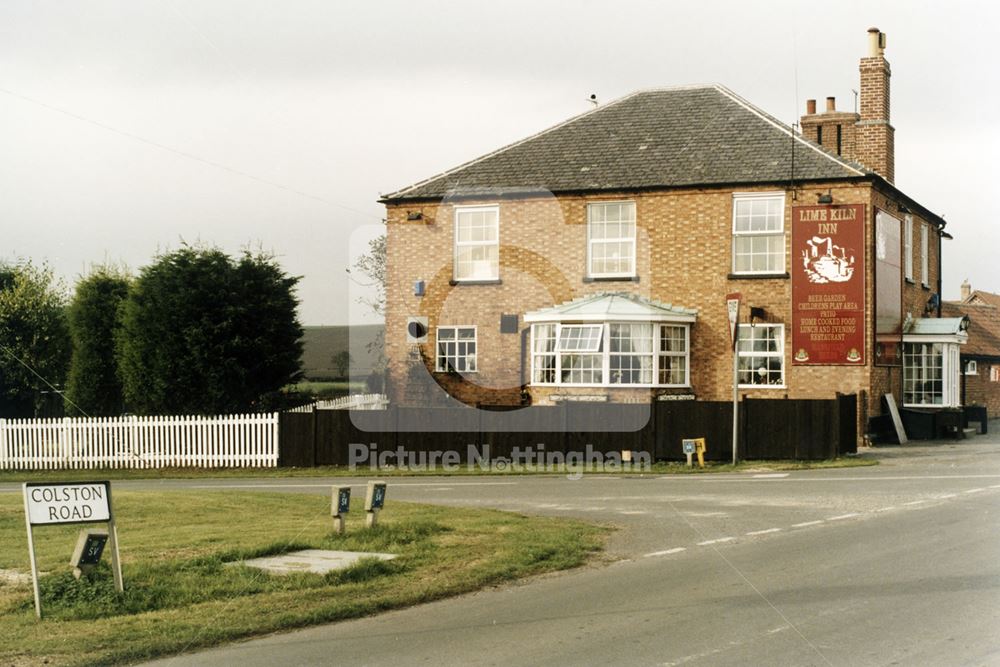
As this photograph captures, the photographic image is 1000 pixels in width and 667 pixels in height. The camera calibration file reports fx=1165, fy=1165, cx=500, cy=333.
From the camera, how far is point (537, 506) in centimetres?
1859

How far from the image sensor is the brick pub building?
29859 millimetres

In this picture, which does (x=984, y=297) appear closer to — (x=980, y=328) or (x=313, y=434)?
(x=980, y=328)

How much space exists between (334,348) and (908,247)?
44.0 metres

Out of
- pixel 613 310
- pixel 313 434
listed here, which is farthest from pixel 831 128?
pixel 313 434

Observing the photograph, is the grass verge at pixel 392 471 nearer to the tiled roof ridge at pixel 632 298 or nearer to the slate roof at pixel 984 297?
the tiled roof ridge at pixel 632 298

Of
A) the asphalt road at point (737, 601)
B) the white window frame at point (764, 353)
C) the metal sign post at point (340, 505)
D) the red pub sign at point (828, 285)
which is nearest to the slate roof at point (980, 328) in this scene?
the red pub sign at point (828, 285)

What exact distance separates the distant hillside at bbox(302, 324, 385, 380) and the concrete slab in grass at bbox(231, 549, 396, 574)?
19.0 meters

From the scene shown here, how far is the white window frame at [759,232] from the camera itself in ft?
99.0

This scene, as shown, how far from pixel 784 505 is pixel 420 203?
18.6 metres

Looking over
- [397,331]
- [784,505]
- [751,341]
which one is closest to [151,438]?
[397,331]

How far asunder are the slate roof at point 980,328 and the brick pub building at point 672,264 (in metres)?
6.49

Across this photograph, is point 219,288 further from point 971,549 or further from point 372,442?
point 971,549

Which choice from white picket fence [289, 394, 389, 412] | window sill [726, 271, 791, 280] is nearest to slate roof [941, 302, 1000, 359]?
window sill [726, 271, 791, 280]

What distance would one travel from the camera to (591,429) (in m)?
26.9
